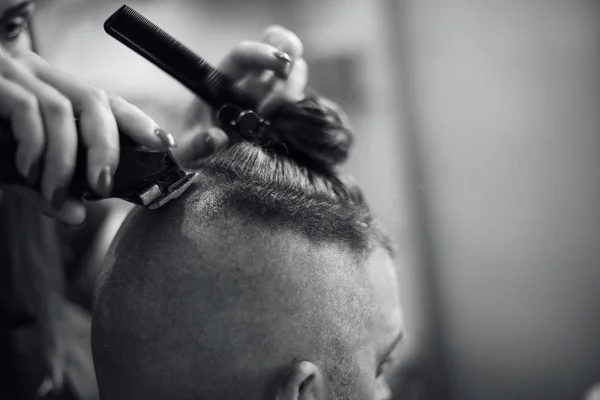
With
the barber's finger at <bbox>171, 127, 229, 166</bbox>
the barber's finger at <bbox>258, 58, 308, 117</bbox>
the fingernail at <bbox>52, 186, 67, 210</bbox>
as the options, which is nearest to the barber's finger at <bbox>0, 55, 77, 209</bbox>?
the fingernail at <bbox>52, 186, 67, 210</bbox>

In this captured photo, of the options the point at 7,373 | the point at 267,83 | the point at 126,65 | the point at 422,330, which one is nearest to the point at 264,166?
the point at 267,83

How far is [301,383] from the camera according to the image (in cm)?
65

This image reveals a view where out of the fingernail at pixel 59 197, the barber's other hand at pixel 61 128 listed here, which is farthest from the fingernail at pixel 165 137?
the fingernail at pixel 59 197

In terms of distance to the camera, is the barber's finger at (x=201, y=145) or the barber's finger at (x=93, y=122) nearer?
the barber's finger at (x=93, y=122)

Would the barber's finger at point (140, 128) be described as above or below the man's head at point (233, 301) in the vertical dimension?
above

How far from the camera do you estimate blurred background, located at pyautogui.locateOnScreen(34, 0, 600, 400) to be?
6.16ft

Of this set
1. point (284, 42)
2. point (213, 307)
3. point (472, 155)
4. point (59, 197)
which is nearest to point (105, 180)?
point (59, 197)

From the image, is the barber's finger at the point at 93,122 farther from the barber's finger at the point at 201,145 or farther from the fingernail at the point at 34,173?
the barber's finger at the point at 201,145

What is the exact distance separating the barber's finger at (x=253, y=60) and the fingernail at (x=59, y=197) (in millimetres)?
374

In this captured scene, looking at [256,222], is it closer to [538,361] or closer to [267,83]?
[267,83]

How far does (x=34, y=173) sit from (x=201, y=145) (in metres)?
0.30

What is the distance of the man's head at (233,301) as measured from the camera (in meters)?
0.65

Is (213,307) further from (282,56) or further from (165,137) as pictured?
(282,56)

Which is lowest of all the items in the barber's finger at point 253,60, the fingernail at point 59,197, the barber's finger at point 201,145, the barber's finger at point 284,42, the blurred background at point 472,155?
the blurred background at point 472,155
